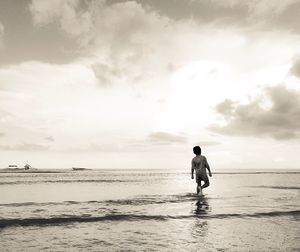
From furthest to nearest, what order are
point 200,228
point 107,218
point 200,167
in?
point 200,167, point 107,218, point 200,228

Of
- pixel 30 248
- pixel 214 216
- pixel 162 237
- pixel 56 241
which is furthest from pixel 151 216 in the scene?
pixel 30 248

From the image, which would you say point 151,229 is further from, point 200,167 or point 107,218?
point 200,167

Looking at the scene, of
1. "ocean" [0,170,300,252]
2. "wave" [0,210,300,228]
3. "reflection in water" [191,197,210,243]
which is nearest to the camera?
"ocean" [0,170,300,252]

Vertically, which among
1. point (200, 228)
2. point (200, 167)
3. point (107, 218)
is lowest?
point (200, 228)

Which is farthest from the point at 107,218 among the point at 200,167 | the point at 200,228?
the point at 200,167

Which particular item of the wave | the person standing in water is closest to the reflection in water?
the wave

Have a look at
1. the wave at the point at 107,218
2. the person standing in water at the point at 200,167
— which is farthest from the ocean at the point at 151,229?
the person standing in water at the point at 200,167

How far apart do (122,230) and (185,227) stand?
176 centimetres

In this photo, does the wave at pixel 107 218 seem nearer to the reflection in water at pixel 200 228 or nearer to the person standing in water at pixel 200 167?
the reflection in water at pixel 200 228

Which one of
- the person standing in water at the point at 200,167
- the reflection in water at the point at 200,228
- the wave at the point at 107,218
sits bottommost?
the reflection in water at the point at 200,228

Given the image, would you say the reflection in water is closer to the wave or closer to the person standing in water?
the wave

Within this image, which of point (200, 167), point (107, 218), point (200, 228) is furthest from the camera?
point (200, 167)

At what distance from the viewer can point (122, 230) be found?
977 cm

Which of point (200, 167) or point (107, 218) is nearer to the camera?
point (107, 218)
